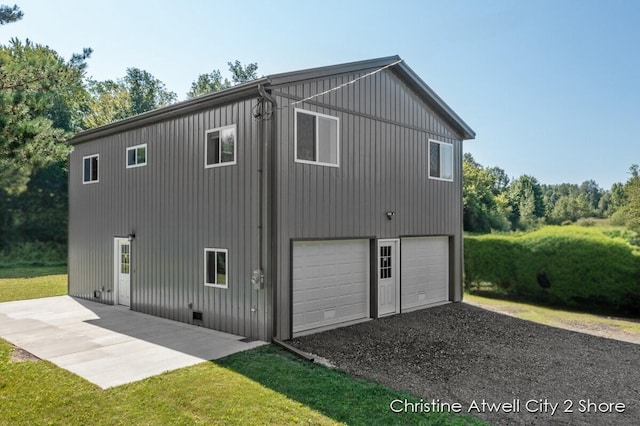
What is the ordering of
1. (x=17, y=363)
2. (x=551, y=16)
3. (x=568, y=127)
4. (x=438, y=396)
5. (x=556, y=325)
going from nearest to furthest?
1. (x=438, y=396)
2. (x=17, y=363)
3. (x=556, y=325)
4. (x=551, y=16)
5. (x=568, y=127)

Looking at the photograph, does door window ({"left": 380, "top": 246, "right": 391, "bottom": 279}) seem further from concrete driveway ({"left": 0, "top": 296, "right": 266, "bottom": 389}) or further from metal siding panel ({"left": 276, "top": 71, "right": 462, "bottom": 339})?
concrete driveway ({"left": 0, "top": 296, "right": 266, "bottom": 389})

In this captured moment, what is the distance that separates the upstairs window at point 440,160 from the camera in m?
11.8

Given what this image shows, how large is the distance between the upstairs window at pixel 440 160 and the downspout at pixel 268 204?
569 cm

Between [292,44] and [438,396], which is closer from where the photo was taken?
[438,396]

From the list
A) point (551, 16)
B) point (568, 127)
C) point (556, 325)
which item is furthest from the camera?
point (568, 127)

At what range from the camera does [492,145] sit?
166 feet

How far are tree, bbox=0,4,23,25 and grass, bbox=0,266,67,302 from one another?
8.93m

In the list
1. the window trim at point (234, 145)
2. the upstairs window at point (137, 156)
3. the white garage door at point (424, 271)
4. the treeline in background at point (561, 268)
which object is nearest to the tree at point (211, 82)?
the upstairs window at point (137, 156)

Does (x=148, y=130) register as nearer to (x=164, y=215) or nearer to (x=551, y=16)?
(x=164, y=215)

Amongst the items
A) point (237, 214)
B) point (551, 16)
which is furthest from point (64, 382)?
point (551, 16)

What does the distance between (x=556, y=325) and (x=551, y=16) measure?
9.29 metres

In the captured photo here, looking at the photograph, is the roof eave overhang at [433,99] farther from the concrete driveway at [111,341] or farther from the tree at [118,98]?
the tree at [118,98]

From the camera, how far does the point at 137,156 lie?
35.4 feet

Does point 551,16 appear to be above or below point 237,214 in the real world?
above
